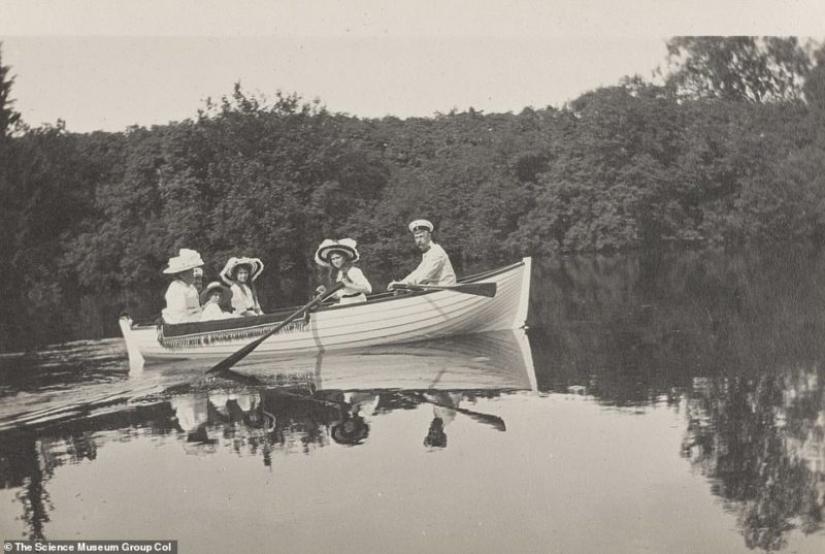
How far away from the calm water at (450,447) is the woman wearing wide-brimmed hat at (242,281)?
1307mm

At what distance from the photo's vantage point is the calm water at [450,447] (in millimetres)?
6254

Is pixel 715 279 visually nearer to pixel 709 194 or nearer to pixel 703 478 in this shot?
pixel 709 194

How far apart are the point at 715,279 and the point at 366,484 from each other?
53.7 feet

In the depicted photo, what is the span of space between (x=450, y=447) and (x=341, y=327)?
Answer: 5.75m

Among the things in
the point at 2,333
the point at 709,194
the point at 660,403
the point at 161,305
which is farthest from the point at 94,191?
the point at 660,403

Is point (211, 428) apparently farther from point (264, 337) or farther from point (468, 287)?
point (468, 287)

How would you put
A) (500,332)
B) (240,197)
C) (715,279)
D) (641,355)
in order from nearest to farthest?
1. (641,355)
2. (500,332)
3. (715,279)
4. (240,197)

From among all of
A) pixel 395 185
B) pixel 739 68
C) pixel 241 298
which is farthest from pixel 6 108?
pixel 739 68

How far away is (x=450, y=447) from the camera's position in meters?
8.05

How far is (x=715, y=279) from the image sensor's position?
70.7ft

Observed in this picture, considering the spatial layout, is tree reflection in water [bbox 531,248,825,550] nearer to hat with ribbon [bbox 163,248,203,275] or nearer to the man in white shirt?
the man in white shirt

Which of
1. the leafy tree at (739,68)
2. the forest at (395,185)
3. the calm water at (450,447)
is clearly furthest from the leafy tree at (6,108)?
the leafy tree at (739,68)

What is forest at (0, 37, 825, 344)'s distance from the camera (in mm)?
31156

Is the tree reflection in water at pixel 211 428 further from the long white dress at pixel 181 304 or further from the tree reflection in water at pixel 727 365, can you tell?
the long white dress at pixel 181 304
